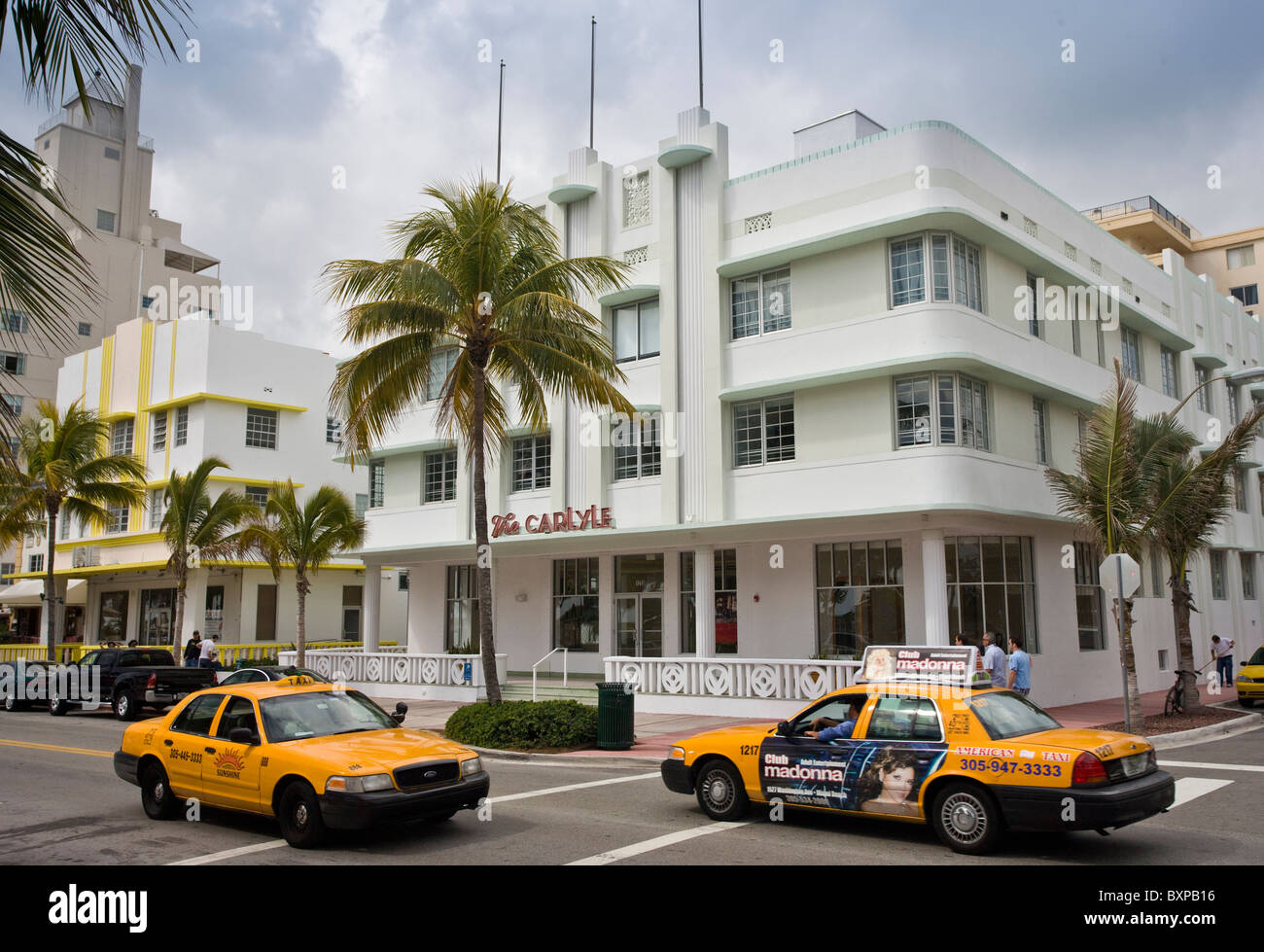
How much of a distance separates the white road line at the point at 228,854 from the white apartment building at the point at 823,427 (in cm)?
1249

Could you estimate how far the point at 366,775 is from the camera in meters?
8.72

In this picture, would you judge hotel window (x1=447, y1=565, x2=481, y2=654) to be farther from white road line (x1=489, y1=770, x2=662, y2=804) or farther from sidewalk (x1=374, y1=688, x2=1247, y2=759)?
white road line (x1=489, y1=770, x2=662, y2=804)

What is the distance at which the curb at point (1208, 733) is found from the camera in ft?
55.2

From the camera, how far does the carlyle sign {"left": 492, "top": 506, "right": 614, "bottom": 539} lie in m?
24.4

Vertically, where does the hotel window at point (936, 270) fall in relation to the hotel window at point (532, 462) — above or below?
above

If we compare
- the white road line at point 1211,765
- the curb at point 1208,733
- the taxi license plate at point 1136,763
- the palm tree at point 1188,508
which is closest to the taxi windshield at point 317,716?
the taxi license plate at point 1136,763

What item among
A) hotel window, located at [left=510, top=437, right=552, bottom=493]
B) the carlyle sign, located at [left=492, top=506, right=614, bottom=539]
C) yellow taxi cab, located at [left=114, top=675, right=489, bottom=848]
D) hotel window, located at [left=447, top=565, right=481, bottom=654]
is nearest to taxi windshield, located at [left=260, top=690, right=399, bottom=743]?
yellow taxi cab, located at [left=114, top=675, right=489, bottom=848]

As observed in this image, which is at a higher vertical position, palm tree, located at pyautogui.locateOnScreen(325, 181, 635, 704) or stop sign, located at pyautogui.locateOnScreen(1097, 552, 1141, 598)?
palm tree, located at pyautogui.locateOnScreen(325, 181, 635, 704)

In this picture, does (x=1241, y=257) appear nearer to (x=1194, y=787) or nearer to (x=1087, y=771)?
(x=1194, y=787)

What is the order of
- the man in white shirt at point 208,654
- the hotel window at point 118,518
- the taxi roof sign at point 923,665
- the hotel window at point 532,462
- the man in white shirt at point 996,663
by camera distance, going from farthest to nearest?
1. the hotel window at point 118,518
2. the man in white shirt at point 208,654
3. the hotel window at point 532,462
4. the man in white shirt at point 996,663
5. the taxi roof sign at point 923,665

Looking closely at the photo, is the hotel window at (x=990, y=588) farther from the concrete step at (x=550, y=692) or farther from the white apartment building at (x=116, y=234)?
the white apartment building at (x=116, y=234)

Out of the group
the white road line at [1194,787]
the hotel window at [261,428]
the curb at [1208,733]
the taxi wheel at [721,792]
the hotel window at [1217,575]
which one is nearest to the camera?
the taxi wheel at [721,792]

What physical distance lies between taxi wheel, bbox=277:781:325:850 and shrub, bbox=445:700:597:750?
7.41 meters
